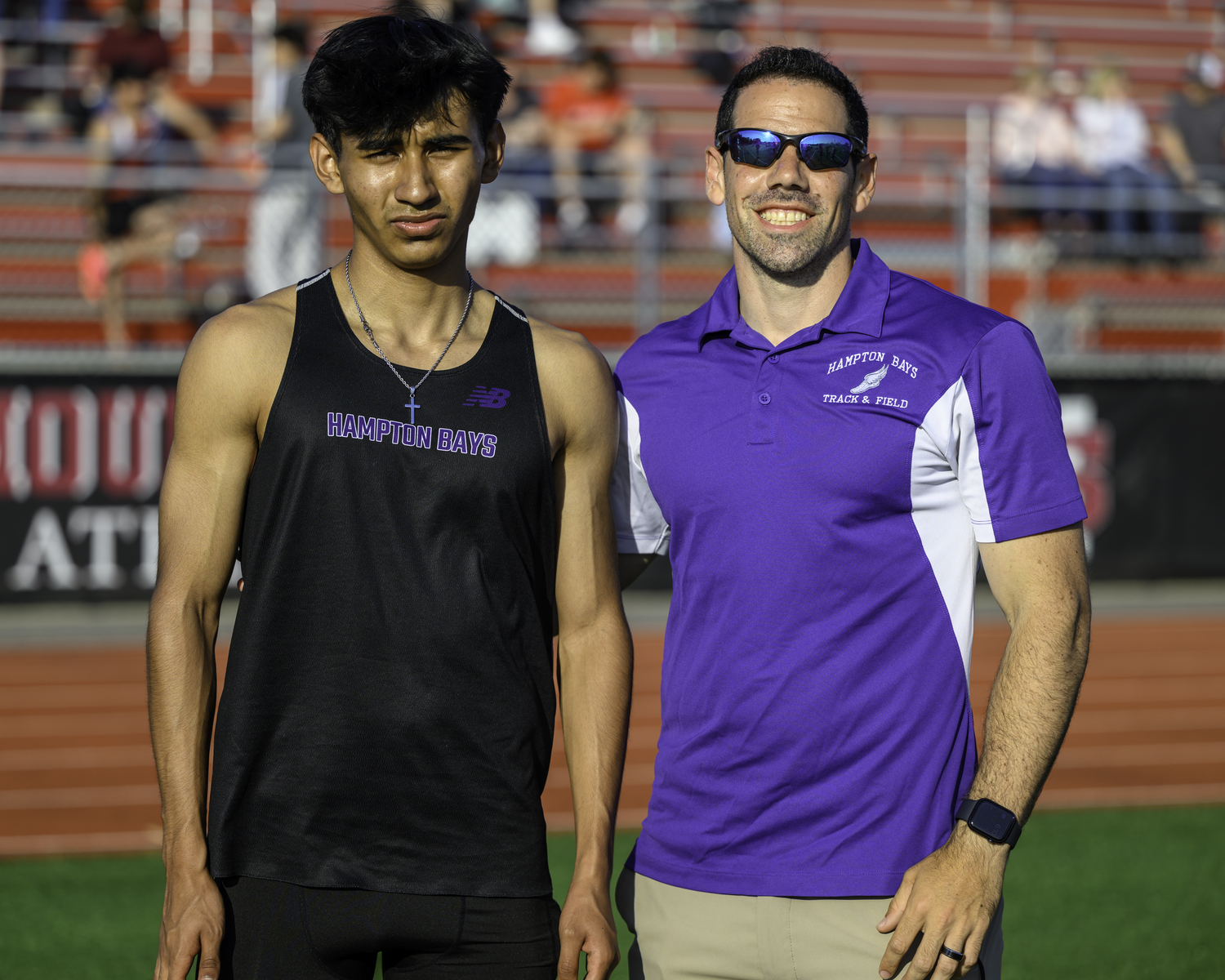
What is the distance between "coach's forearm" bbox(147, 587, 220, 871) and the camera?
2301 mm

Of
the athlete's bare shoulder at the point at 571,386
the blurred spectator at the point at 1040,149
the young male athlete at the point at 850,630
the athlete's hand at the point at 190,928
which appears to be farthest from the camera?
the blurred spectator at the point at 1040,149

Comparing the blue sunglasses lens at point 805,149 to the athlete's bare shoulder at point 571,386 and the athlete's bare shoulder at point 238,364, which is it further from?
the athlete's bare shoulder at point 238,364

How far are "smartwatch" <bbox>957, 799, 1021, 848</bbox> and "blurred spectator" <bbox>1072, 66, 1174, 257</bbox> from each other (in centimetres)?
1139

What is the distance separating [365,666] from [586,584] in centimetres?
43

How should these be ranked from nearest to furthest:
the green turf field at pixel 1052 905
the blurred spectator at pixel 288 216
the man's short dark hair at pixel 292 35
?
the green turf field at pixel 1052 905
the blurred spectator at pixel 288 216
the man's short dark hair at pixel 292 35

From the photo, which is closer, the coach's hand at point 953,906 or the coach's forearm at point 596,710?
the coach's hand at point 953,906

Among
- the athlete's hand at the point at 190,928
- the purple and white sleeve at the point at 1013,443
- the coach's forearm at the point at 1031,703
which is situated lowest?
the athlete's hand at the point at 190,928

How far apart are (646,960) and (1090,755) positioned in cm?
583

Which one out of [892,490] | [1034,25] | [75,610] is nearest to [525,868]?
[892,490]

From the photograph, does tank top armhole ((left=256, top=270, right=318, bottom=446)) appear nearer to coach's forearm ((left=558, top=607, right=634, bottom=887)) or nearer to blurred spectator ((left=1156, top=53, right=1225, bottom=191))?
coach's forearm ((left=558, top=607, right=634, bottom=887))

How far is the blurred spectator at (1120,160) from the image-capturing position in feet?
41.9

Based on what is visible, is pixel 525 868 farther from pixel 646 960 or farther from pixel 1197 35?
pixel 1197 35

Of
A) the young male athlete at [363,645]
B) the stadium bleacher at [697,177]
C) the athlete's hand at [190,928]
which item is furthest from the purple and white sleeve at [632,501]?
the stadium bleacher at [697,177]

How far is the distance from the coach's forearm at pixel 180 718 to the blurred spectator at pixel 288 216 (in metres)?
8.31
